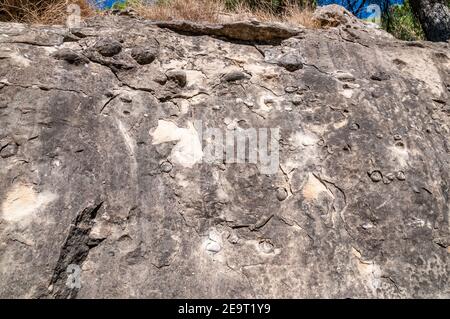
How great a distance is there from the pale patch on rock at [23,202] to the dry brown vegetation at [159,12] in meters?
1.42

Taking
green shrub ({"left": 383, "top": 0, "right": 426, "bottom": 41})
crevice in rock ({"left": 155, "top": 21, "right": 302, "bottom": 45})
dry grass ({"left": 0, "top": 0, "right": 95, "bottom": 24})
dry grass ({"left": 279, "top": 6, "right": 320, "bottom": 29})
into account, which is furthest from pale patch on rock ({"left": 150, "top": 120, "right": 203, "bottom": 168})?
green shrub ({"left": 383, "top": 0, "right": 426, "bottom": 41})

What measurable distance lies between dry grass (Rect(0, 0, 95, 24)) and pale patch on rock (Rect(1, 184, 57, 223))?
142 cm

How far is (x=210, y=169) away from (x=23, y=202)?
0.89 metres

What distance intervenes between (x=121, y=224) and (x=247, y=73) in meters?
1.18

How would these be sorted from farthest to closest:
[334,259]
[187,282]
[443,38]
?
[443,38]
[334,259]
[187,282]

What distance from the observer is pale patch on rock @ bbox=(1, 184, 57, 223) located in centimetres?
172

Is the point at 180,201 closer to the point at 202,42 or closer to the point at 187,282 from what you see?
the point at 187,282

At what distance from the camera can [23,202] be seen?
176cm

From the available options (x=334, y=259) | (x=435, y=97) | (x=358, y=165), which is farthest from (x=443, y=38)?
(x=334, y=259)

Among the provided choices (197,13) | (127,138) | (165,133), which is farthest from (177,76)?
(197,13)

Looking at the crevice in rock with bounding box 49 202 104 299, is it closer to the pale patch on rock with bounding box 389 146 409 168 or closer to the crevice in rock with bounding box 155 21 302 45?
the crevice in rock with bounding box 155 21 302 45

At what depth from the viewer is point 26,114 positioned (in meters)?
1.96

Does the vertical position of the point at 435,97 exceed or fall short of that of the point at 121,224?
it exceeds it

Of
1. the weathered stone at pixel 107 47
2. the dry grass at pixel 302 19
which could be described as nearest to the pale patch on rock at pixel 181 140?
the weathered stone at pixel 107 47
